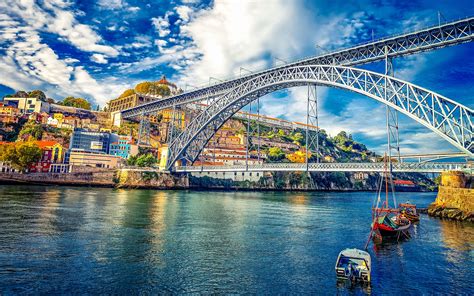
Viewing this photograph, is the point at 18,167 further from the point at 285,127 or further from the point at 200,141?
the point at 285,127

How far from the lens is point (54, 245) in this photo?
12.7 metres

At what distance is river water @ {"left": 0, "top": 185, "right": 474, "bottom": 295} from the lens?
30.2 ft

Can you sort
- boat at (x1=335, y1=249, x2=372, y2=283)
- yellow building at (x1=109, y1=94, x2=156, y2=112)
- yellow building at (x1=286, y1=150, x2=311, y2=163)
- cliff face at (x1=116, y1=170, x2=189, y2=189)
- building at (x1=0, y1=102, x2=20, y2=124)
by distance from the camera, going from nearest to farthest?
boat at (x1=335, y1=249, x2=372, y2=283)
cliff face at (x1=116, y1=170, x2=189, y2=189)
building at (x1=0, y1=102, x2=20, y2=124)
yellow building at (x1=286, y1=150, x2=311, y2=163)
yellow building at (x1=109, y1=94, x2=156, y2=112)

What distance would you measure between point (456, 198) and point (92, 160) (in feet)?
170

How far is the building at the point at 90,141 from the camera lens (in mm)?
60719

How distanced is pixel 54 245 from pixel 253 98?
32.1m

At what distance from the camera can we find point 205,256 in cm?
1223

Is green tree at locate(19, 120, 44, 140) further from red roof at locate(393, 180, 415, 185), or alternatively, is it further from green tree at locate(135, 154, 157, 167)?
red roof at locate(393, 180, 415, 185)

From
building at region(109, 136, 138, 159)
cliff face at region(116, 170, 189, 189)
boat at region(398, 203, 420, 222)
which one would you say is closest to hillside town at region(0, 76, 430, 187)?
building at region(109, 136, 138, 159)

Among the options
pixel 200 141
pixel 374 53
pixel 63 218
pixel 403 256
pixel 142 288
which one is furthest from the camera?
pixel 200 141

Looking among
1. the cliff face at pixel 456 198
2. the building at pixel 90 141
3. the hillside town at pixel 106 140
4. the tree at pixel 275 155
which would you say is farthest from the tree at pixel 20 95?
the cliff face at pixel 456 198

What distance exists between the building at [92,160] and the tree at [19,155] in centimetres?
655

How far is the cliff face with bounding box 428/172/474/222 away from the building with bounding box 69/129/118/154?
56181 mm

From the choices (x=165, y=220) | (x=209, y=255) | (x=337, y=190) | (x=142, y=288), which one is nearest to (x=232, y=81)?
(x=165, y=220)
